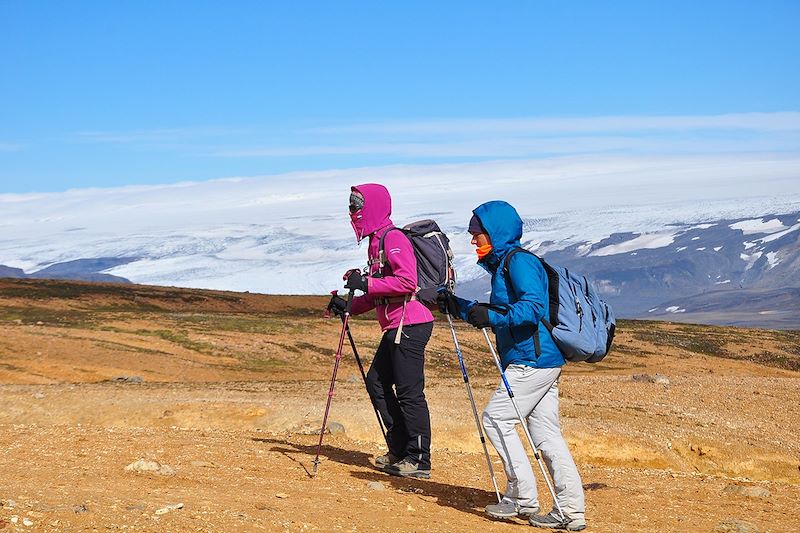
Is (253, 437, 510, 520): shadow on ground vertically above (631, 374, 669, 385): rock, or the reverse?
(253, 437, 510, 520): shadow on ground

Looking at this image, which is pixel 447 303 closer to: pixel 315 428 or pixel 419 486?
pixel 419 486

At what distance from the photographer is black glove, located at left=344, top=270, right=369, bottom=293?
11500mm

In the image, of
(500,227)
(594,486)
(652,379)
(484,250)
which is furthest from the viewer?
(652,379)

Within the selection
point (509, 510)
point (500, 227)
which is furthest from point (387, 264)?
point (509, 510)

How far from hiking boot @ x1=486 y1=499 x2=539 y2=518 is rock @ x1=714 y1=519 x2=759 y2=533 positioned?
6.75ft

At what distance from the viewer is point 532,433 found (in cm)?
1015

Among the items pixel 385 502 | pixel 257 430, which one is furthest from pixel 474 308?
pixel 257 430

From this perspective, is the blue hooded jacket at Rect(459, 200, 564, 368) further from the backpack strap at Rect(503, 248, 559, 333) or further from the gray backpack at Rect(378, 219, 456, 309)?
the gray backpack at Rect(378, 219, 456, 309)

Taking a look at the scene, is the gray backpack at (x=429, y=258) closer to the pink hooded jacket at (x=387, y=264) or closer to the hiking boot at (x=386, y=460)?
the pink hooded jacket at (x=387, y=264)

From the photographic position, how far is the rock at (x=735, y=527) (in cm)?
1076

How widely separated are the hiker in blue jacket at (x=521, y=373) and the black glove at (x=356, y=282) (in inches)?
65.3

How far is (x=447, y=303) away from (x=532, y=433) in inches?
59.4

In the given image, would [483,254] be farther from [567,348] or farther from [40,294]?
[40,294]

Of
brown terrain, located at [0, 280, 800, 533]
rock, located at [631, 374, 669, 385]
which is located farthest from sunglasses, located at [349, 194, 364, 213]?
rock, located at [631, 374, 669, 385]
